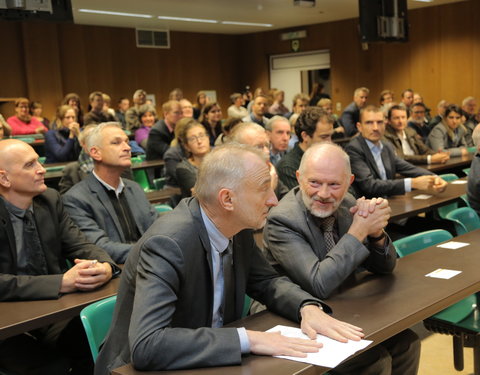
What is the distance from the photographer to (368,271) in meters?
2.47

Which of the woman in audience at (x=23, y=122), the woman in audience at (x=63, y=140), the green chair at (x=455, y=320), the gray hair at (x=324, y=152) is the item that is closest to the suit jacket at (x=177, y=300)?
the gray hair at (x=324, y=152)

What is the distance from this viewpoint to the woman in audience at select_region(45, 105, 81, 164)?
7.41 m

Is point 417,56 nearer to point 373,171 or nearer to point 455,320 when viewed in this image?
point 373,171

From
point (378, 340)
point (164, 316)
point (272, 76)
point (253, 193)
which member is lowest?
point (378, 340)

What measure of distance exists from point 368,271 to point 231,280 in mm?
794

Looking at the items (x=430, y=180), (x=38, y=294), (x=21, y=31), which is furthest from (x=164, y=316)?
(x=21, y=31)

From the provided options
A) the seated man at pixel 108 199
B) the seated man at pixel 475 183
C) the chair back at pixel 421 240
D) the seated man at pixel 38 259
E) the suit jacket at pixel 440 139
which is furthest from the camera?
the suit jacket at pixel 440 139

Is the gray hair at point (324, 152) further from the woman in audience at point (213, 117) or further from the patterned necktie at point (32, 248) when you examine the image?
the woman in audience at point (213, 117)

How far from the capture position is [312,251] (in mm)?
2377

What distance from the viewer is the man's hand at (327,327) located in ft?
5.68

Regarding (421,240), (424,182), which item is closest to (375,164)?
(424,182)

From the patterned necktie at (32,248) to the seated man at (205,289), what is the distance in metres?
1.11

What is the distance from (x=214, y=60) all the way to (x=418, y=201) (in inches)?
525

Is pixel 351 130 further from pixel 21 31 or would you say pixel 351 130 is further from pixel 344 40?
pixel 21 31
